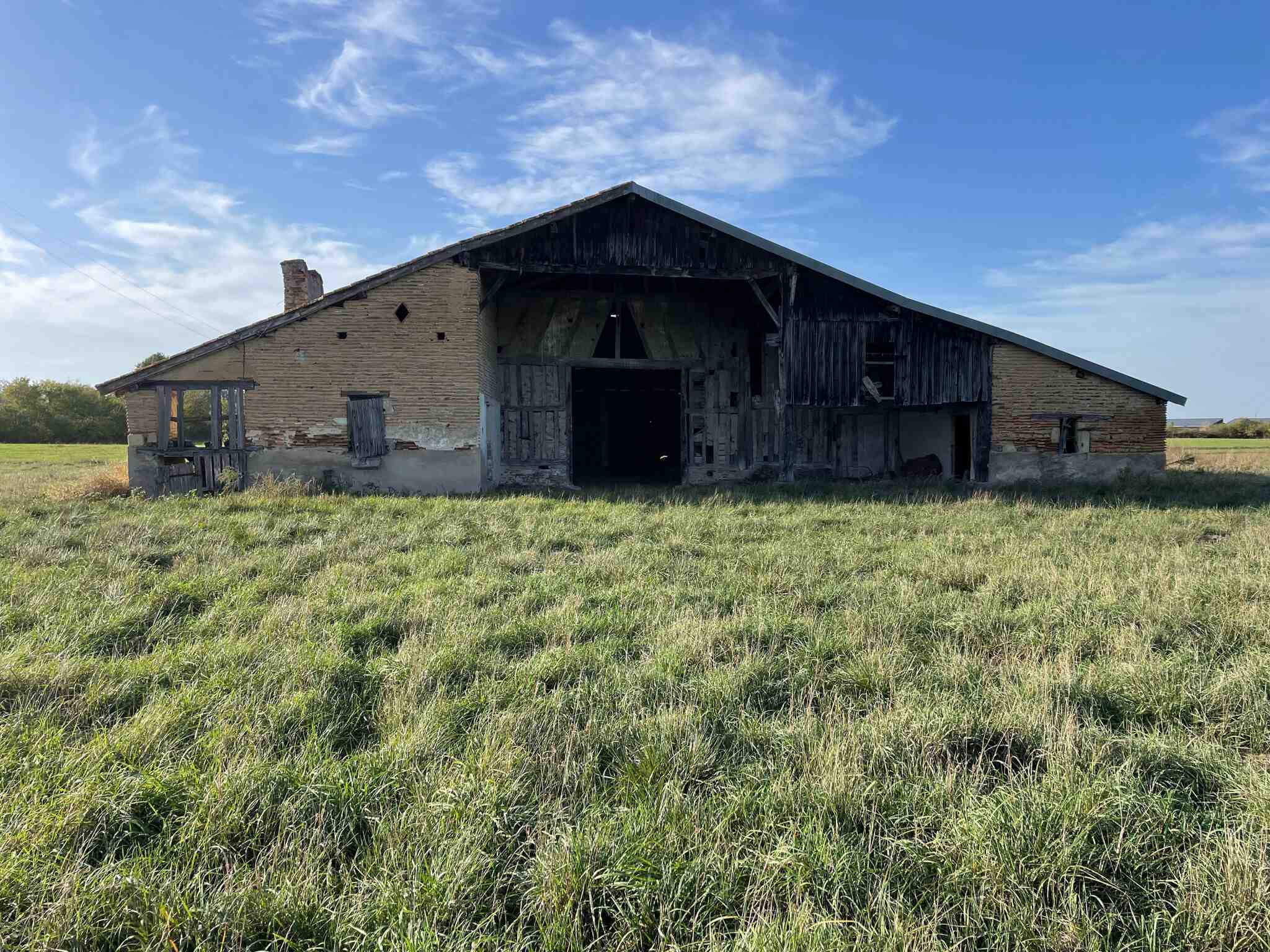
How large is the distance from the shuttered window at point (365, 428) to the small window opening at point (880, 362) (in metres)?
11.7

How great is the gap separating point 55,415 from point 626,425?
52.6 metres

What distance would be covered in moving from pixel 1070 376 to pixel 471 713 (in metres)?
18.3

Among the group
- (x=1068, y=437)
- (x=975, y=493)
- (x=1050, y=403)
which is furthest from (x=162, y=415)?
(x=1068, y=437)

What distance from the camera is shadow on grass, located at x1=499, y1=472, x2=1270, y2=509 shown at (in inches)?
519

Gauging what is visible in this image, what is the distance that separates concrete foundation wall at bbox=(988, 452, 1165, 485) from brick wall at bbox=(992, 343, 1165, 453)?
0.18 m

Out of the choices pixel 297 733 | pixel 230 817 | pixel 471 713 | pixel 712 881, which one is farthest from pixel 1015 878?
Result: pixel 297 733

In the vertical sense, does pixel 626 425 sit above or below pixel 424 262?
below

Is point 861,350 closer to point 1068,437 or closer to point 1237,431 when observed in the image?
point 1068,437

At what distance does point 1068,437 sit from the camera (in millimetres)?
17484

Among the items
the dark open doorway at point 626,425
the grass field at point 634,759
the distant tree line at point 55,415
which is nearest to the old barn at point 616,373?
the dark open doorway at point 626,425

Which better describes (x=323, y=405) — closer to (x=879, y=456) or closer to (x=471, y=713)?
(x=471, y=713)

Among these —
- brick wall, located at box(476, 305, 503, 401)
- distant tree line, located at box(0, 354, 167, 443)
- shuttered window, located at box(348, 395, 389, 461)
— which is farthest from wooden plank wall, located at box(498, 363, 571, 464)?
distant tree line, located at box(0, 354, 167, 443)

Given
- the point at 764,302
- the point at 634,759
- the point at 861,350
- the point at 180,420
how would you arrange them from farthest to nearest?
the point at 861,350 → the point at 764,302 → the point at 180,420 → the point at 634,759

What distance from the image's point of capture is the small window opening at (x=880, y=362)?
17.1 metres
